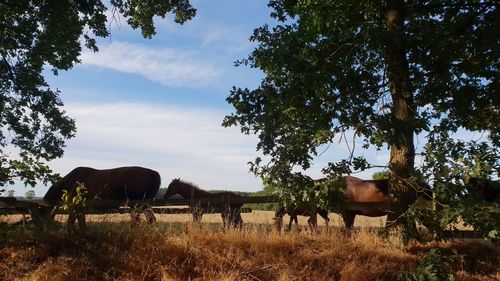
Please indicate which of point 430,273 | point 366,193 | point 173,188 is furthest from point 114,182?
point 430,273

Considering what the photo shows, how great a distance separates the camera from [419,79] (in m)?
9.64

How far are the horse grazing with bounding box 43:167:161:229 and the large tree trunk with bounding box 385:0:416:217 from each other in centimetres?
852

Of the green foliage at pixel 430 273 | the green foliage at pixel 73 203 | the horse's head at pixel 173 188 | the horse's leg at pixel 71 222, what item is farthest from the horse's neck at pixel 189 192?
the green foliage at pixel 430 273

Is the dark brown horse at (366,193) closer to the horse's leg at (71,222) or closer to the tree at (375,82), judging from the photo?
the tree at (375,82)

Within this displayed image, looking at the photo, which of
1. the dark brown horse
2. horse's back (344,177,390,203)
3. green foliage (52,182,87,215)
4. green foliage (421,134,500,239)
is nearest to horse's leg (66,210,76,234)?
green foliage (52,182,87,215)

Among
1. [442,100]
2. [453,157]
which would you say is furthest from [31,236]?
[442,100]

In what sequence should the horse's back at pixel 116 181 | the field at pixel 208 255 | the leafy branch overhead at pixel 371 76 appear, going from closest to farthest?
the field at pixel 208 255, the leafy branch overhead at pixel 371 76, the horse's back at pixel 116 181

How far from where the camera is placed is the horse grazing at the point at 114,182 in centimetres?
1496

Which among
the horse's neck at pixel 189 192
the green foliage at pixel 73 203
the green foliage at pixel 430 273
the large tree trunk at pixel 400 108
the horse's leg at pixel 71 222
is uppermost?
the large tree trunk at pixel 400 108

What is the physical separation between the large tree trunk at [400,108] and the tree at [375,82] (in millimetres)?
23

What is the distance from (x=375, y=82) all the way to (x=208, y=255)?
227 inches

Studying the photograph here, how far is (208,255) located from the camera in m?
7.13

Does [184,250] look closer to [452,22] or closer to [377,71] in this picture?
[377,71]

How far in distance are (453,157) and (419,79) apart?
82.5 inches
